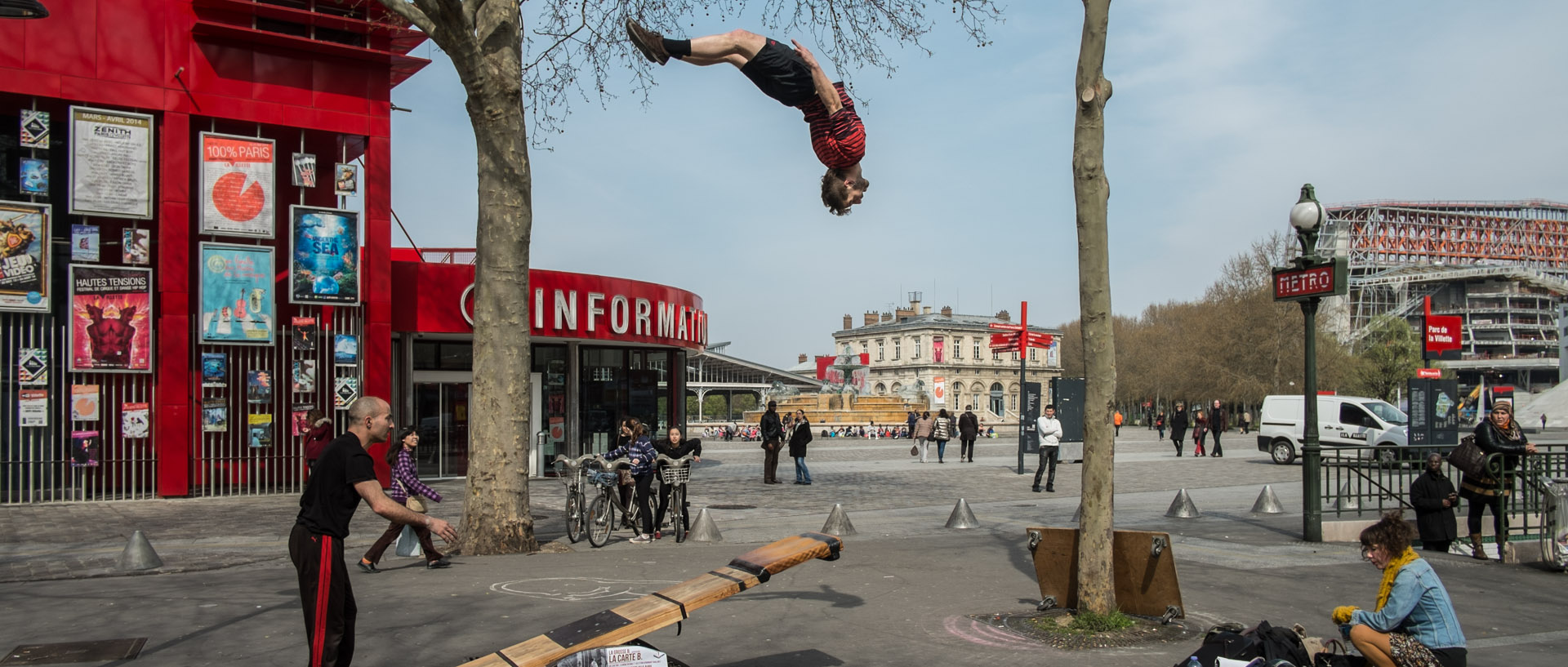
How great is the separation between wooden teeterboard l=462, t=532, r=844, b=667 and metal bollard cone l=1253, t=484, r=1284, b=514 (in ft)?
38.4

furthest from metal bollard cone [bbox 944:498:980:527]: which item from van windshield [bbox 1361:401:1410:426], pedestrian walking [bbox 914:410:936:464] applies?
van windshield [bbox 1361:401:1410:426]

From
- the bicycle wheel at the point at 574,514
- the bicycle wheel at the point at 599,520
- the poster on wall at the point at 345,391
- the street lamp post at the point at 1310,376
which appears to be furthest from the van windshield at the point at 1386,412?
the poster on wall at the point at 345,391

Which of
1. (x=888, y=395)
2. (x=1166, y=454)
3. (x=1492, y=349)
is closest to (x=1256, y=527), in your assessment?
(x=1166, y=454)

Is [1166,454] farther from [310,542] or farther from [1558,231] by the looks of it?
[1558,231]

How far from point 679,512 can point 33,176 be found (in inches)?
462

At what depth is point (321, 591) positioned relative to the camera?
16.9 feet

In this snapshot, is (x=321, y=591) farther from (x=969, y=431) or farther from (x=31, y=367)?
(x=969, y=431)

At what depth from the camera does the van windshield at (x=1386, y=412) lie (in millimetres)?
27859

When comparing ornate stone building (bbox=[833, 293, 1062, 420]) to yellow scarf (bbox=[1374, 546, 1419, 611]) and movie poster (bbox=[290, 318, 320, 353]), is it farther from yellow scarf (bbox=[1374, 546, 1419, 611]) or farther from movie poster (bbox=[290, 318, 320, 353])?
yellow scarf (bbox=[1374, 546, 1419, 611])

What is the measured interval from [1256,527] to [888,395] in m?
45.5

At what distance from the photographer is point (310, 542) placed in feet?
17.0

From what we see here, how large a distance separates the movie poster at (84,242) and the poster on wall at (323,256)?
279 cm

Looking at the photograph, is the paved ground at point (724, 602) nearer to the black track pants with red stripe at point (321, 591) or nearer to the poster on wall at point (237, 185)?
the black track pants with red stripe at point (321, 591)

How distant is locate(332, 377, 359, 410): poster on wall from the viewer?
1816cm
